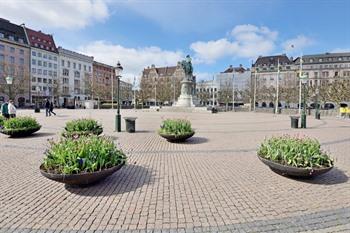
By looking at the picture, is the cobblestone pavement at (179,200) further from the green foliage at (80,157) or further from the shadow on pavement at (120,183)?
the green foliage at (80,157)

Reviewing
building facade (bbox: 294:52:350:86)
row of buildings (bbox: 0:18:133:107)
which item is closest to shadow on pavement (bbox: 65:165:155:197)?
row of buildings (bbox: 0:18:133:107)

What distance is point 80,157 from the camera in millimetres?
5039

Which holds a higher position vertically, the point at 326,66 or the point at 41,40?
the point at 41,40

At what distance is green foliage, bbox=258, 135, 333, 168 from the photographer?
18.6ft

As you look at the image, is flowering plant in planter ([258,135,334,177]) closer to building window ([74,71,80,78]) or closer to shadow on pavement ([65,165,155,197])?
shadow on pavement ([65,165,155,197])

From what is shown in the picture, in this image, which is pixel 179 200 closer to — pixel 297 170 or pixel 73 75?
pixel 297 170

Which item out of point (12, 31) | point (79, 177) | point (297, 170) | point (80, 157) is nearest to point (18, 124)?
point (80, 157)

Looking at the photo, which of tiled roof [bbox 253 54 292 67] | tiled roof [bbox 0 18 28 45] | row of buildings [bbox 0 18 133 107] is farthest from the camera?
tiled roof [bbox 253 54 292 67]

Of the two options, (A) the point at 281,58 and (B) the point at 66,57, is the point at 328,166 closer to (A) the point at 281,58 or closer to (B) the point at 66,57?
(B) the point at 66,57

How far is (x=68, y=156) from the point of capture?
5008 mm

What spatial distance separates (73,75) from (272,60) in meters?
85.1

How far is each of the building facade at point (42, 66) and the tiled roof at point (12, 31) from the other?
1936mm

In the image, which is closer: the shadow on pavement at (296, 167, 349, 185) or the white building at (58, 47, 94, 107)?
the shadow on pavement at (296, 167, 349, 185)

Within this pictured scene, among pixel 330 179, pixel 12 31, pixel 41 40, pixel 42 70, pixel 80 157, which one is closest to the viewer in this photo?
pixel 80 157
